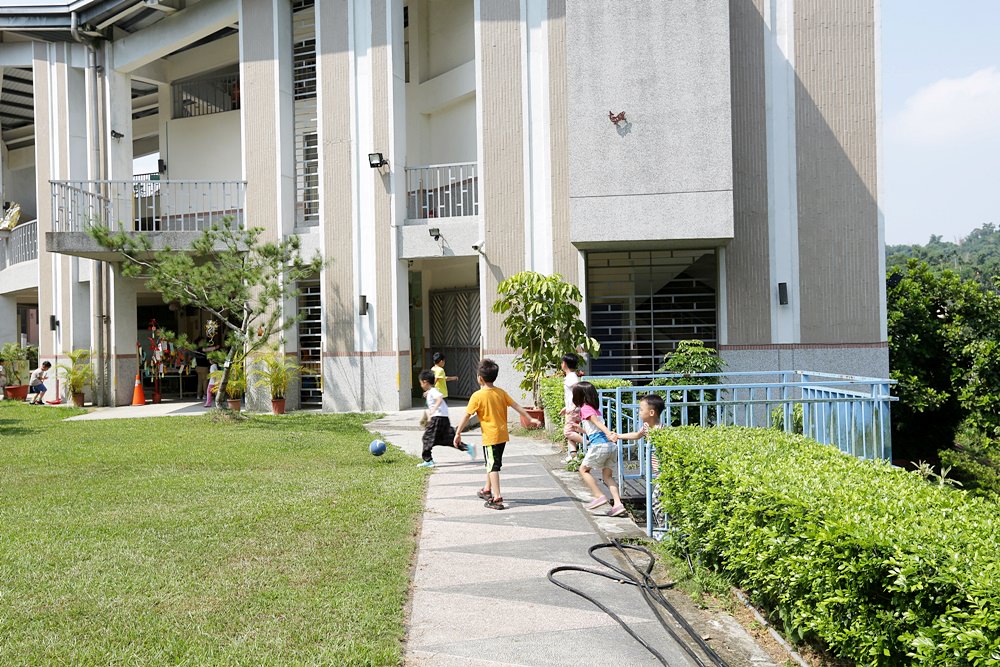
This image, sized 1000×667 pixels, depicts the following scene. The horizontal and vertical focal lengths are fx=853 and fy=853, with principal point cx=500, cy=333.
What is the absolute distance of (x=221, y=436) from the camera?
13234 mm

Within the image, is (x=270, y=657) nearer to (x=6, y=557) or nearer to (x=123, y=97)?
(x=6, y=557)

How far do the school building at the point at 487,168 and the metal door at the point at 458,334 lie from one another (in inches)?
2.9

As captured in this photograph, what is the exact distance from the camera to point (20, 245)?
2483 cm

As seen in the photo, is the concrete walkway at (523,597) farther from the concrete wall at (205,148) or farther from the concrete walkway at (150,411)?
the concrete wall at (205,148)

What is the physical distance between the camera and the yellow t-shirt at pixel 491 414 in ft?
25.7

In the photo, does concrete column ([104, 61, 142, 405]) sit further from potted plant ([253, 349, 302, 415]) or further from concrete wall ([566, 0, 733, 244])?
concrete wall ([566, 0, 733, 244])

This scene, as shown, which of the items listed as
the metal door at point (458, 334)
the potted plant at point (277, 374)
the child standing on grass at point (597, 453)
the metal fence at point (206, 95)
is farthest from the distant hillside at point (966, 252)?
the child standing on grass at point (597, 453)

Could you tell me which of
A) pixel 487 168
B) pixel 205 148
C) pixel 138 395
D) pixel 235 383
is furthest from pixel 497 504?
pixel 205 148

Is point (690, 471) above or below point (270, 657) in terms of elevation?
above

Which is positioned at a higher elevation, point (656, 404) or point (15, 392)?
point (656, 404)

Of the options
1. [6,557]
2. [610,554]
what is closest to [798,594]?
[610,554]

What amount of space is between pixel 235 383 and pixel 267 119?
5.65 metres

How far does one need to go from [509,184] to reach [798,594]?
12890mm

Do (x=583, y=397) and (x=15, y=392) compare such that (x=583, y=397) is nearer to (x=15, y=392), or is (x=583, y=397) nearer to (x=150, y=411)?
Answer: (x=150, y=411)
